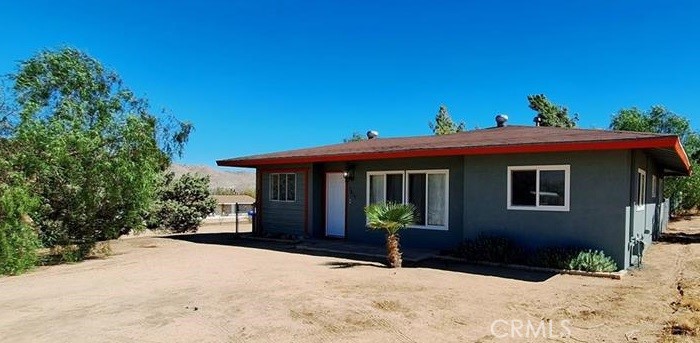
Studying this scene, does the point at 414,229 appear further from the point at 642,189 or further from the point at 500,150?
the point at 642,189

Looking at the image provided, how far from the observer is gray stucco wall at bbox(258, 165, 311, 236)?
13.4 meters

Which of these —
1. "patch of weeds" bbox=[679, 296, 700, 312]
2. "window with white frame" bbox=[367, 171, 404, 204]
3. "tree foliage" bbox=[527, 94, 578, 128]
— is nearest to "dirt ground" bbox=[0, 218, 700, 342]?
"patch of weeds" bbox=[679, 296, 700, 312]

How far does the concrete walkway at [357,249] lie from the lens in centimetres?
991

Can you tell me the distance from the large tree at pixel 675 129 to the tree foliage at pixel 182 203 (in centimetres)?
2238

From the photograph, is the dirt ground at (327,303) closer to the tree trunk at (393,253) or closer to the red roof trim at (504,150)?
the tree trunk at (393,253)

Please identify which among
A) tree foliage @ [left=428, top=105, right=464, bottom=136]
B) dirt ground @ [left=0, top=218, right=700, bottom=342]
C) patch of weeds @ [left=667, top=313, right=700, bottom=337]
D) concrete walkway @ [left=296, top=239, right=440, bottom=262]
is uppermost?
tree foliage @ [left=428, top=105, right=464, bottom=136]

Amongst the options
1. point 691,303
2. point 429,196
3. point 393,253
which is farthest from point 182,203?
point 691,303

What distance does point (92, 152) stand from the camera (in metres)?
9.69

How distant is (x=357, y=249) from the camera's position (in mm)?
10977

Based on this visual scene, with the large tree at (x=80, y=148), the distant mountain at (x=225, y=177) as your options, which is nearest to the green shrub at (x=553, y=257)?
the large tree at (x=80, y=148)

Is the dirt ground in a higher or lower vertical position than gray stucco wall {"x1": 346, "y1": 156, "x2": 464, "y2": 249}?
lower

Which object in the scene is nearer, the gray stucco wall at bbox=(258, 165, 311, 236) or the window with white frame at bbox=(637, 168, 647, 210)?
the window with white frame at bbox=(637, 168, 647, 210)

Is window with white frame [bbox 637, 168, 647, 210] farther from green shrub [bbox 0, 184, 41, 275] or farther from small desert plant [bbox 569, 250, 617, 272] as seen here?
green shrub [bbox 0, 184, 41, 275]

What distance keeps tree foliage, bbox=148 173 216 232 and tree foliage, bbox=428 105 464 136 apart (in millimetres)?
24222
